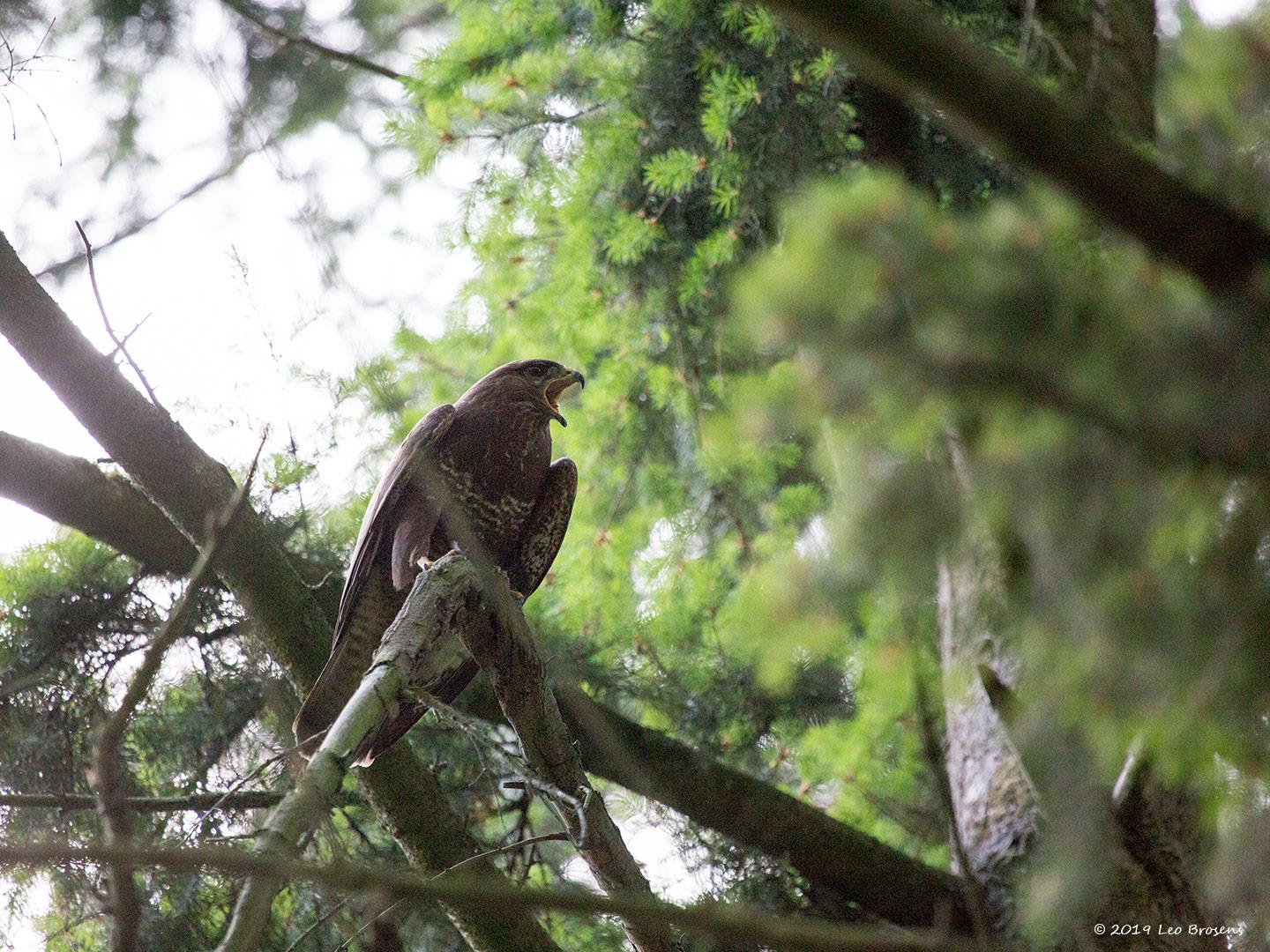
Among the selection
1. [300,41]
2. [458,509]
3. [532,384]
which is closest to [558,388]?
[532,384]

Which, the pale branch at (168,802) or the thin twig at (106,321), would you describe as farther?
the pale branch at (168,802)

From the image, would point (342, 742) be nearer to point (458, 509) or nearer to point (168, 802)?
point (168, 802)

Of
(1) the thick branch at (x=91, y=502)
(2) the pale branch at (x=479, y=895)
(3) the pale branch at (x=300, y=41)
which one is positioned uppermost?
(3) the pale branch at (x=300, y=41)

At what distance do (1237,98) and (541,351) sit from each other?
4698mm

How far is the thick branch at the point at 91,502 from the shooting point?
133 inches

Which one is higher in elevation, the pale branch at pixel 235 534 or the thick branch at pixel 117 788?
the pale branch at pixel 235 534

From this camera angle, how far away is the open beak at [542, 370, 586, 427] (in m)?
4.43

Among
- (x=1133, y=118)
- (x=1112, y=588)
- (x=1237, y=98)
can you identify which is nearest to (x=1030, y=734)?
(x=1112, y=588)

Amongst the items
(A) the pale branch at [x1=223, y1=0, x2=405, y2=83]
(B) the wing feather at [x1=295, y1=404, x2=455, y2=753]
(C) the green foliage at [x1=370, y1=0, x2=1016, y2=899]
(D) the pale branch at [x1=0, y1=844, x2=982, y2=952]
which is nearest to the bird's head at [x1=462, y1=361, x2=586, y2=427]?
(B) the wing feather at [x1=295, y1=404, x2=455, y2=753]

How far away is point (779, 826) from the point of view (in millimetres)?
3738

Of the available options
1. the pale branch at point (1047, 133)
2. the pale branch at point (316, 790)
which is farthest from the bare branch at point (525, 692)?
the pale branch at point (1047, 133)

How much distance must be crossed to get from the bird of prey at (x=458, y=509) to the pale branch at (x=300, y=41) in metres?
1.36

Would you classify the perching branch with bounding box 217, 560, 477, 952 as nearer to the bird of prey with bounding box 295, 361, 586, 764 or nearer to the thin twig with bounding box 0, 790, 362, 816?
the bird of prey with bounding box 295, 361, 586, 764

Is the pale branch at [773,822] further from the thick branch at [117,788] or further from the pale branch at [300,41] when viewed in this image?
the thick branch at [117,788]
